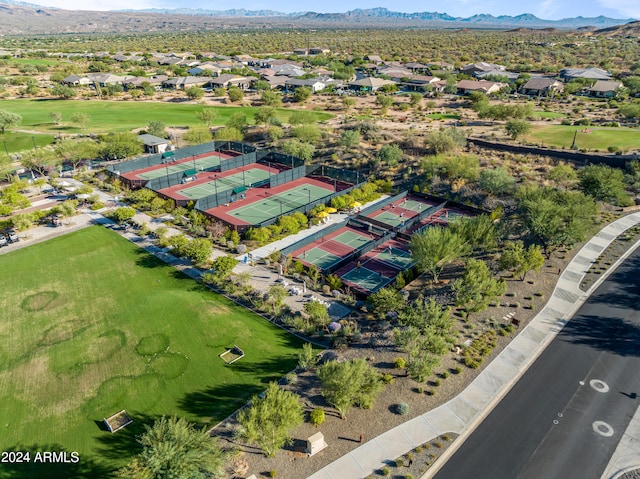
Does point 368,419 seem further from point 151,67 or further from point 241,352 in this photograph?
point 151,67

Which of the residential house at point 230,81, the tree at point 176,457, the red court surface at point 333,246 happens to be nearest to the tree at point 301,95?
the residential house at point 230,81

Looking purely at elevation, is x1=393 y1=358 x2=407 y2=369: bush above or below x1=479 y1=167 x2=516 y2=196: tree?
below

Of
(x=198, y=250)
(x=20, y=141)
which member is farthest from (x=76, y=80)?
(x=198, y=250)

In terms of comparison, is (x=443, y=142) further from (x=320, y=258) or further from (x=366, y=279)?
(x=366, y=279)

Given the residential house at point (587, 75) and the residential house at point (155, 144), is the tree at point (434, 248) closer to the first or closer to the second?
the residential house at point (155, 144)

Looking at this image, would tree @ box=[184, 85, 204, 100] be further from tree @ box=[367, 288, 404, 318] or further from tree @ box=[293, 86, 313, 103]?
tree @ box=[367, 288, 404, 318]

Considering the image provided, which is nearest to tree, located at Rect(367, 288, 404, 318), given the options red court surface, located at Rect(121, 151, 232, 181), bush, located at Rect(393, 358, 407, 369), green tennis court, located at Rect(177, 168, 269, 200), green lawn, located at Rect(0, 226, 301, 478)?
bush, located at Rect(393, 358, 407, 369)
